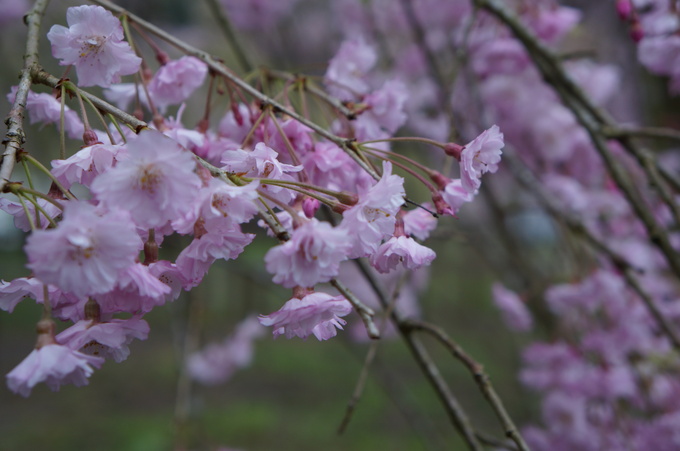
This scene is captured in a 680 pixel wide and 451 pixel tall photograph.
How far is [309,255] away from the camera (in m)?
0.67

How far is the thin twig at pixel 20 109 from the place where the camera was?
26.5 inches

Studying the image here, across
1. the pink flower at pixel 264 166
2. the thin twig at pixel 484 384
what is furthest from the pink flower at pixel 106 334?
the thin twig at pixel 484 384

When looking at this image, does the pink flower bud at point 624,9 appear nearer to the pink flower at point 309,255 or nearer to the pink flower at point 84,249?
the pink flower at point 309,255

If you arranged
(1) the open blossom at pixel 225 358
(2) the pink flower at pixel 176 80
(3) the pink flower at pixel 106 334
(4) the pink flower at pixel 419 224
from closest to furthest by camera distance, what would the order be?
(3) the pink flower at pixel 106 334 < (4) the pink flower at pixel 419 224 < (2) the pink flower at pixel 176 80 < (1) the open blossom at pixel 225 358

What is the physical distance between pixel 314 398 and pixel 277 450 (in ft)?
3.72

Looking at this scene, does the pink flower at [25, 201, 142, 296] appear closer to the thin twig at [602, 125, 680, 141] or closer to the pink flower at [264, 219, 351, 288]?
the pink flower at [264, 219, 351, 288]

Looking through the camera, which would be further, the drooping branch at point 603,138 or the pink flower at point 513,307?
the pink flower at point 513,307

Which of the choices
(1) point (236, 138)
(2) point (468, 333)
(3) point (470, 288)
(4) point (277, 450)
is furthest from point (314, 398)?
(1) point (236, 138)

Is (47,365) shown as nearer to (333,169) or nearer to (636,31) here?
(333,169)

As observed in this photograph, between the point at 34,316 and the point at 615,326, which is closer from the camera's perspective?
the point at 615,326

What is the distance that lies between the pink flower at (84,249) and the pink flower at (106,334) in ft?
0.29

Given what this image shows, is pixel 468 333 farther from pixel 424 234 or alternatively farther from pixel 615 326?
pixel 424 234

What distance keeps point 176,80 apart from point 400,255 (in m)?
0.58

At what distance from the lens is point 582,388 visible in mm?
2053
